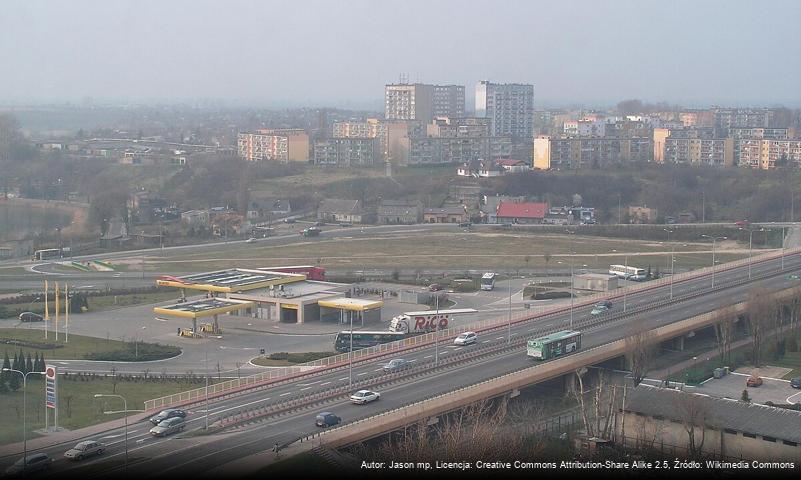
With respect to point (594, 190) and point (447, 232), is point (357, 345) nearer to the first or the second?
point (447, 232)

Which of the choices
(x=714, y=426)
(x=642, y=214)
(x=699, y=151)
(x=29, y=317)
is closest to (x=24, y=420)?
(x=29, y=317)

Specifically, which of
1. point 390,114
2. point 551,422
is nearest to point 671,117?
point 390,114

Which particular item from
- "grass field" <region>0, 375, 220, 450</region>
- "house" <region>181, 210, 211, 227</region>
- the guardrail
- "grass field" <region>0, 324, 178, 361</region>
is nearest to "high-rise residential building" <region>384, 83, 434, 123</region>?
"house" <region>181, 210, 211, 227</region>

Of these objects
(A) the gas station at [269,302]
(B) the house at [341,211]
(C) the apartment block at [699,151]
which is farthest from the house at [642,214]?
(A) the gas station at [269,302]

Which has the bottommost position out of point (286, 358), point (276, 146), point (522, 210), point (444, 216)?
point (286, 358)

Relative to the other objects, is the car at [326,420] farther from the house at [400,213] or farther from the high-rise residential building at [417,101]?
the high-rise residential building at [417,101]

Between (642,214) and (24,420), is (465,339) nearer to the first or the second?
(24,420)
